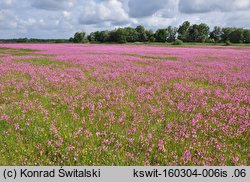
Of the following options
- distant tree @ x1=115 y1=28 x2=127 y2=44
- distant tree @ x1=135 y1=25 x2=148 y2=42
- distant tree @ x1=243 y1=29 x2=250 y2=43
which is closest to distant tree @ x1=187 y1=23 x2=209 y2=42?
distant tree @ x1=243 y1=29 x2=250 y2=43

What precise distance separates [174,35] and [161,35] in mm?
13538

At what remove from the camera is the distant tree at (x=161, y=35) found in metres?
136

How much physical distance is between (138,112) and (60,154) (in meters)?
3.06

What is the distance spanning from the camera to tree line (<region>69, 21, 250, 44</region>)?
12975cm

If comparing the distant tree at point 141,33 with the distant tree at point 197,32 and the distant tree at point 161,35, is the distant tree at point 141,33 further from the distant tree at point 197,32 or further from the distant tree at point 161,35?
the distant tree at point 197,32

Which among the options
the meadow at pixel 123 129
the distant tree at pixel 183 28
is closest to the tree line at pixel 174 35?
the distant tree at pixel 183 28

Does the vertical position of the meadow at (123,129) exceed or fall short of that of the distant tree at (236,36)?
it falls short

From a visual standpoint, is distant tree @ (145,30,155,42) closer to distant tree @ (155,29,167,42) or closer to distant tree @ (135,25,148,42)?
distant tree @ (135,25,148,42)

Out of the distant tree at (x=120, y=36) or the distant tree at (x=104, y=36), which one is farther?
the distant tree at (x=104, y=36)

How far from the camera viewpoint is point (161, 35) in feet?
446

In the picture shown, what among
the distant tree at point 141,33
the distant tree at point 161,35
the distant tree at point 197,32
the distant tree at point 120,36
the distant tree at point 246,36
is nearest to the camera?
the distant tree at point 120,36

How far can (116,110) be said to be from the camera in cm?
789

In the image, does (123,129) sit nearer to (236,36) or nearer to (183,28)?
(236,36)

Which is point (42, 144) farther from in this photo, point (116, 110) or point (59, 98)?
point (59, 98)
